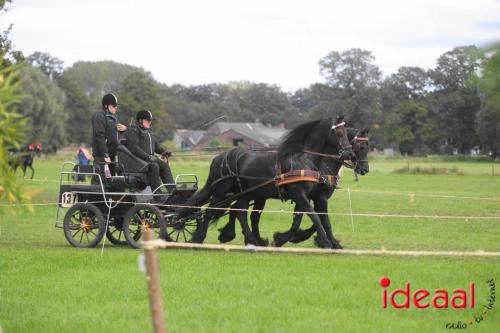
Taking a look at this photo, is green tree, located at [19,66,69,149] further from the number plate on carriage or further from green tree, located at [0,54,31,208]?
green tree, located at [0,54,31,208]

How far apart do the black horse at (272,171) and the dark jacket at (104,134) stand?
1608 mm

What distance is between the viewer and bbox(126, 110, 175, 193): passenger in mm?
13055

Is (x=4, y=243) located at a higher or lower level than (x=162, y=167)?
lower

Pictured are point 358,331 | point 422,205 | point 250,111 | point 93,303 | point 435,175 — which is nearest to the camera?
point 358,331

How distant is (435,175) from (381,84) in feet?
169

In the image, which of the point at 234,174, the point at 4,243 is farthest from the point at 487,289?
the point at 4,243

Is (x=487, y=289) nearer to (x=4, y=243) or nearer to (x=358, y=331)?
(x=358, y=331)

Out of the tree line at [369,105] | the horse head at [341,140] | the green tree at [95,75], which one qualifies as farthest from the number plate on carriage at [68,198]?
the green tree at [95,75]

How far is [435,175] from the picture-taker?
45.4 m

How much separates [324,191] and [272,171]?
90 cm

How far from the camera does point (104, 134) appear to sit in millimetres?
13016

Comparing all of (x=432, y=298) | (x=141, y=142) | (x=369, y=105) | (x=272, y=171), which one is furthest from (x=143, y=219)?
(x=369, y=105)

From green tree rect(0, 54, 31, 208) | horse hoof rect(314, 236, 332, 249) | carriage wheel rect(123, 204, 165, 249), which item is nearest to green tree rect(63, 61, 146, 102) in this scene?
carriage wheel rect(123, 204, 165, 249)

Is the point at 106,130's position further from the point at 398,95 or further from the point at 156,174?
the point at 398,95
